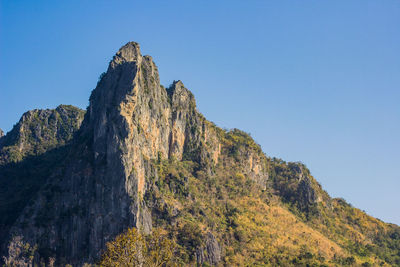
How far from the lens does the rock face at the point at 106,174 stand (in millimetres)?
87250

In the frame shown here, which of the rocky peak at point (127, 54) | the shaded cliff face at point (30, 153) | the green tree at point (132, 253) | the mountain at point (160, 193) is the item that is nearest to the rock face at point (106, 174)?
the rocky peak at point (127, 54)

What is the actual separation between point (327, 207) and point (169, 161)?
5604 centimetres

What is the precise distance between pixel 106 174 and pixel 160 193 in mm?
12043

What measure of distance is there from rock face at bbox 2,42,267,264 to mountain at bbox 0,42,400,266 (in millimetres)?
203

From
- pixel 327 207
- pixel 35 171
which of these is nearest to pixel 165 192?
pixel 35 171

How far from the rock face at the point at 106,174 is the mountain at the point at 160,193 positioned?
0.20 m

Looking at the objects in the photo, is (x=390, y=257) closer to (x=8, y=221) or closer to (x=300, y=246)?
(x=300, y=246)

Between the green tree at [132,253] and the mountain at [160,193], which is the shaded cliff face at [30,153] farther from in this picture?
the green tree at [132,253]

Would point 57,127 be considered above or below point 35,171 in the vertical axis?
above

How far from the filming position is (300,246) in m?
105

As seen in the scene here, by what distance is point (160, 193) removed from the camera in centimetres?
9644

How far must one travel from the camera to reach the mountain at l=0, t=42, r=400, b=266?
88688mm

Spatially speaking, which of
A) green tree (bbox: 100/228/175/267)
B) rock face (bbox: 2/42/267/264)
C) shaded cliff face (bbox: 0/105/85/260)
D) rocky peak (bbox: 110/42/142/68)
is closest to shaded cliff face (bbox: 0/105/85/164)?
shaded cliff face (bbox: 0/105/85/260)

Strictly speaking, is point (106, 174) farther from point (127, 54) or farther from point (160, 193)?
point (127, 54)
